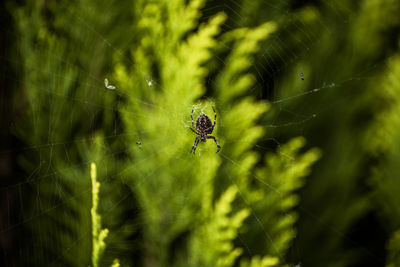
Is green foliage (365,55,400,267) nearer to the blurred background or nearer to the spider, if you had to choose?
the blurred background

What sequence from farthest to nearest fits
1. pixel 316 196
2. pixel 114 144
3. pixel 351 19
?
1. pixel 114 144
2. pixel 316 196
3. pixel 351 19

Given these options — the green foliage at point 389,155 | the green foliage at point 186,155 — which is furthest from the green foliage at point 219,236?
the green foliage at point 389,155

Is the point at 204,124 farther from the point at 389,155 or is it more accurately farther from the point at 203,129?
the point at 389,155

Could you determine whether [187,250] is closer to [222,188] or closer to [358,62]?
[222,188]

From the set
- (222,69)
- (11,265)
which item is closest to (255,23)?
(222,69)

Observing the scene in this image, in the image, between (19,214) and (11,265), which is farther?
(19,214)
